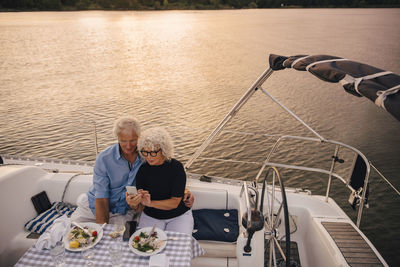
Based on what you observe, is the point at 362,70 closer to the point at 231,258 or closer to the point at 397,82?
the point at 397,82

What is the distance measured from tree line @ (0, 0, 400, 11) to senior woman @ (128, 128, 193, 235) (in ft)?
217

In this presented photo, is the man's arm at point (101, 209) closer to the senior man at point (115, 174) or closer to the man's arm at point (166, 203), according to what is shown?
the senior man at point (115, 174)

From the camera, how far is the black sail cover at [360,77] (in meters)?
1.67

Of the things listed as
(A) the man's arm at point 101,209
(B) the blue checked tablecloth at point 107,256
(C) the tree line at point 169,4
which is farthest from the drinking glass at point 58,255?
(C) the tree line at point 169,4

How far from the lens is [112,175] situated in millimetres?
2734

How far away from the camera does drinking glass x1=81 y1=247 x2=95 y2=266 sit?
1.93 meters

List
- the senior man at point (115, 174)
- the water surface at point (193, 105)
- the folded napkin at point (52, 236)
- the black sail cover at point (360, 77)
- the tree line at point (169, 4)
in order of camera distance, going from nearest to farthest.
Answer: the black sail cover at point (360, 77) → the folded napkin at point (52, 236) → the senior man at point (115, 174) → the water surface at point (193, 105) → the tree line at point (169, 4)

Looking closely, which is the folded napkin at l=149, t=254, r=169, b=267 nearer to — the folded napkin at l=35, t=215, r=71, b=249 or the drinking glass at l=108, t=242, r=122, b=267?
the drinking glass at l=108, t=242, r=122, b=267

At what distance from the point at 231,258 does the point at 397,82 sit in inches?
Result: 79.6

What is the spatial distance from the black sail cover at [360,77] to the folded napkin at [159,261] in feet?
5.47

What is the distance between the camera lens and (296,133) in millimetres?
8711

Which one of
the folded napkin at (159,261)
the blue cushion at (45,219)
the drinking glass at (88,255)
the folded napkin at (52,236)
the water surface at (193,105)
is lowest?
the water surface at (193,105)

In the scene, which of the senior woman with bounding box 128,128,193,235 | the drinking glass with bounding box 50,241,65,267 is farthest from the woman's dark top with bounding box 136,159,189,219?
the drinking glass with bounding box 50,241,65,267

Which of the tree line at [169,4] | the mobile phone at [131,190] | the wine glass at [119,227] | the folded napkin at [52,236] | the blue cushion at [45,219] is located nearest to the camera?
the folded napkin at [52,236]
